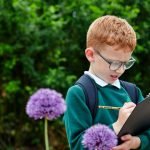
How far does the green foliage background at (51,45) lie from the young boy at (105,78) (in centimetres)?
276

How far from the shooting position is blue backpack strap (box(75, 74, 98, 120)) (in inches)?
99.3

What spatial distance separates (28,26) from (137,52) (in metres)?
1.08

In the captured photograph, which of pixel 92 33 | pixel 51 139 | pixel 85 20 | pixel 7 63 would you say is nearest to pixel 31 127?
pixel 51 139

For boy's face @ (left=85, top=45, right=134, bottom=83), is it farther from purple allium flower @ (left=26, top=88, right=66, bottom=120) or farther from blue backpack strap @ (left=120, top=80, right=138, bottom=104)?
purple allium flower @ (left=26, top=88, right=66, bottom=120)

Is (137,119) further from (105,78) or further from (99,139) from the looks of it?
(99,139)

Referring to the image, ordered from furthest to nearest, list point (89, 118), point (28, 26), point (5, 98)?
point (5, 98) → point (28, 26) → point (89, 118)

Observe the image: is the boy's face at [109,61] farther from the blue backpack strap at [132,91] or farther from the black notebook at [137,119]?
the black notebook at [137,119]

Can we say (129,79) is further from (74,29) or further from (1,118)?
(1,118)

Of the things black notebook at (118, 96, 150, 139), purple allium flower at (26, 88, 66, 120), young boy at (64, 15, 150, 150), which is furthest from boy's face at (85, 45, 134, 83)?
purple allium flower at (26, 88, 66, 120)

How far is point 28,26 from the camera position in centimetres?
550

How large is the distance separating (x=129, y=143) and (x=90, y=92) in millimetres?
319

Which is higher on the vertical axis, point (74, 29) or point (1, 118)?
point (74, 29)

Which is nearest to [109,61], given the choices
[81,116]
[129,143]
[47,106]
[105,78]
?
[105,78]

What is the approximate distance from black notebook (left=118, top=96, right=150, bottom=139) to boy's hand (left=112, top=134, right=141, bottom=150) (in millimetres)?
18
